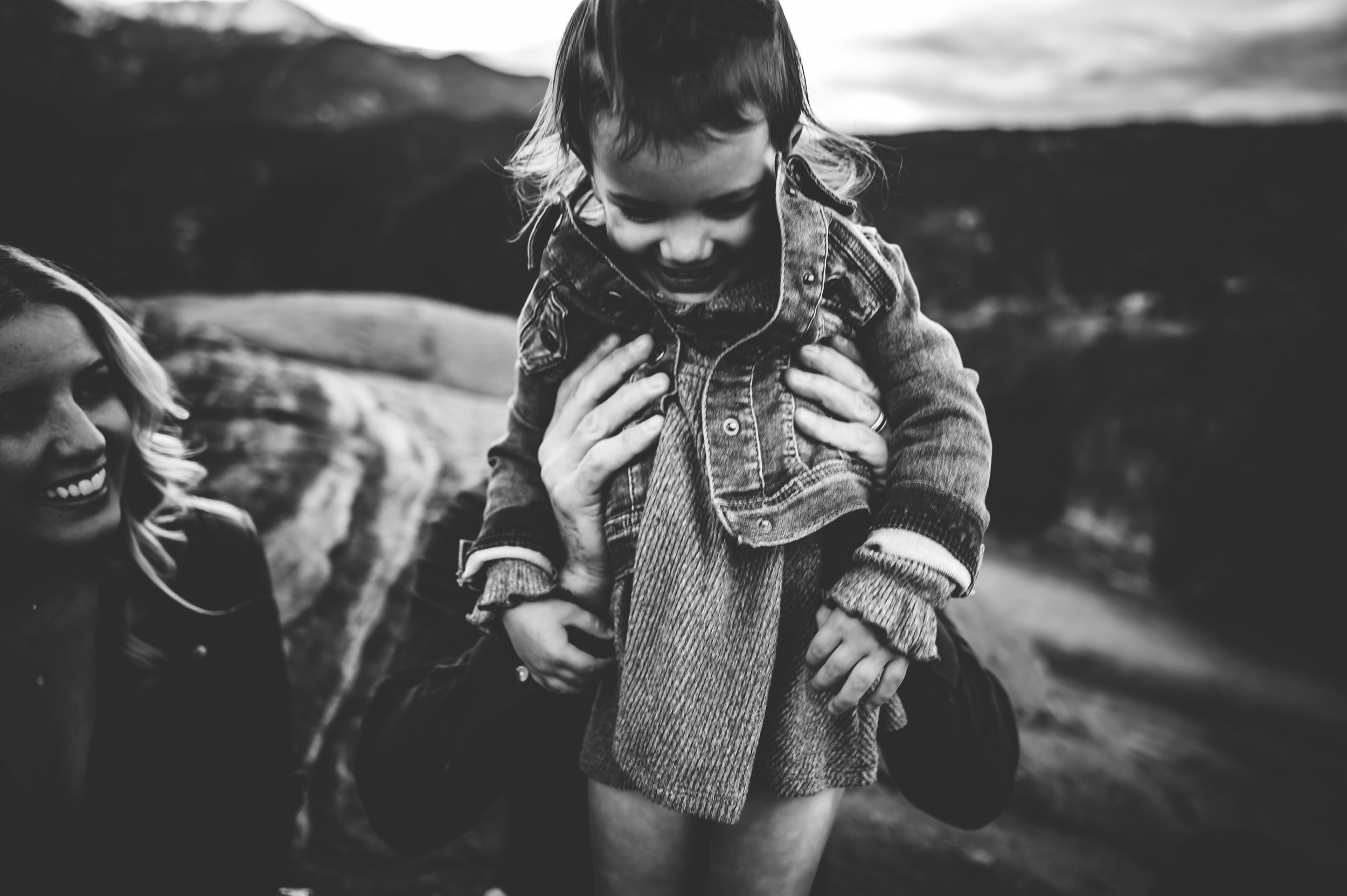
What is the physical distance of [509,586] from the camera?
1.12m

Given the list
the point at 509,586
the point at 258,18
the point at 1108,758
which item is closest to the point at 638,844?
the point at 509,586

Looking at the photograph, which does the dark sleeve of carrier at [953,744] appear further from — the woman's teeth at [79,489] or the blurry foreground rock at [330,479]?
the woman's teeth at [79,489]

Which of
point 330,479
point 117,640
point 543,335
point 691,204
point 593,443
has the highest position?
point 691,204

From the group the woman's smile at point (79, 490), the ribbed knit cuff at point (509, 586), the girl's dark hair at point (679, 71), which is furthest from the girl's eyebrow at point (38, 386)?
the girl's dark hair at point (679, 71)

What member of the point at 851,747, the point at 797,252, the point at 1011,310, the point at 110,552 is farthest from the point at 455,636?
the point at 1011,310

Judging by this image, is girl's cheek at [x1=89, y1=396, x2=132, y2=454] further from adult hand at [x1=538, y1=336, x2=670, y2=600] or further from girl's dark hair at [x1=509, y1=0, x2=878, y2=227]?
girl's dark hair at [x1=509, y1=0, x2=878, y2=227]

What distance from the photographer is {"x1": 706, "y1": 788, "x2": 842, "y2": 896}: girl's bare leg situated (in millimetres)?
1083

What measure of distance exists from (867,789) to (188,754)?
184 centimetres

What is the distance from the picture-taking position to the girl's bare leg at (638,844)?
1.11 meters

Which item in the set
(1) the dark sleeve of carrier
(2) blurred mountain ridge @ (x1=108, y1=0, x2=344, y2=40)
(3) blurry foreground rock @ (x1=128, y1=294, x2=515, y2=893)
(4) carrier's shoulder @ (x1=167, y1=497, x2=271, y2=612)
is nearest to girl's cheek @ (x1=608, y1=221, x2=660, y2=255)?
(1) the dark sleeve of carrier

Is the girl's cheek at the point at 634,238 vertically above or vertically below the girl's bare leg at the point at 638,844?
above

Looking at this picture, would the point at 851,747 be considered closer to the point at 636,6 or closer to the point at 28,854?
the point at 636,6

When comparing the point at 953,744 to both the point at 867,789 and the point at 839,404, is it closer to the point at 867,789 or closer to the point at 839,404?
the point at 839,404

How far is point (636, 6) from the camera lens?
100cm
